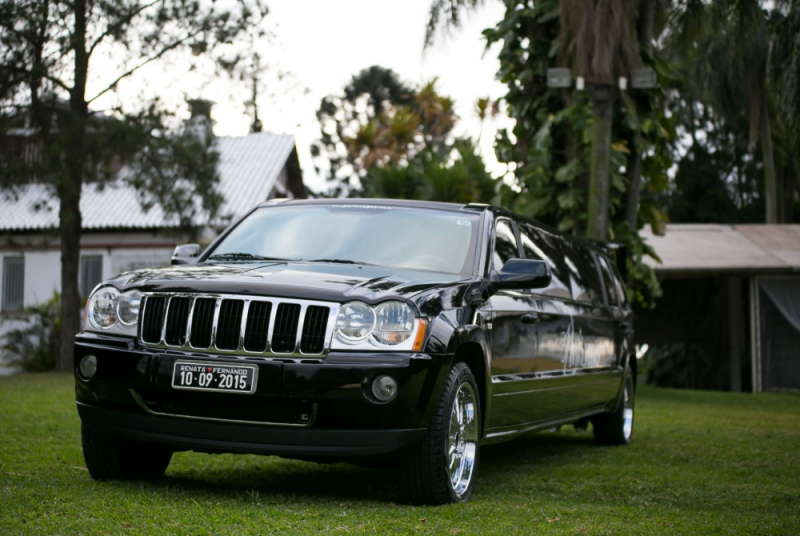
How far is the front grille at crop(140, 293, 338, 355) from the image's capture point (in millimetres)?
5020

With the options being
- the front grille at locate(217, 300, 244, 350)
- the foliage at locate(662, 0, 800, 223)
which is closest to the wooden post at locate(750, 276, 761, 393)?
the foliage at locate(662, 0, 800, 223)

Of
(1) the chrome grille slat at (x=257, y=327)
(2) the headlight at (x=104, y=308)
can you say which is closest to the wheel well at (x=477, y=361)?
(1) the chrome grille slat at (x=257, y=327)

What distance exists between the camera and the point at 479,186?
87.8ft

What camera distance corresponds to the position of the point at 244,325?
16.6 feet

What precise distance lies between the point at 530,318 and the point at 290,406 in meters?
2.13

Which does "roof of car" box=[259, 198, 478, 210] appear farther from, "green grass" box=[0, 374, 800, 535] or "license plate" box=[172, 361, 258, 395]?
"license plate" box=[172, 361, 258, 395]

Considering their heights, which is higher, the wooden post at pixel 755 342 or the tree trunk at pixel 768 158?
the tree trunk at pixel 768 158

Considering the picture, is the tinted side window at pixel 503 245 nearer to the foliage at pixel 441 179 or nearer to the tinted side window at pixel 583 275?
the tinted side window at pixel 583 275

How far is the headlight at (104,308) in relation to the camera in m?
5.43

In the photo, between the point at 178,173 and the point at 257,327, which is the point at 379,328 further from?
the point at 178,173

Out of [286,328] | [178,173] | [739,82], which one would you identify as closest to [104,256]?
[178,173]

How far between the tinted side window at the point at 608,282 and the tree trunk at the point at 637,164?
20.6 feet

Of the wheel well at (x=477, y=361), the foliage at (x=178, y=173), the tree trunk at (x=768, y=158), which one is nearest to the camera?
the wheel well at (x=477, y=361)

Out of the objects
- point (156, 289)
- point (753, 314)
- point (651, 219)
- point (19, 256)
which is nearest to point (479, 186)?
point (753, 314)
